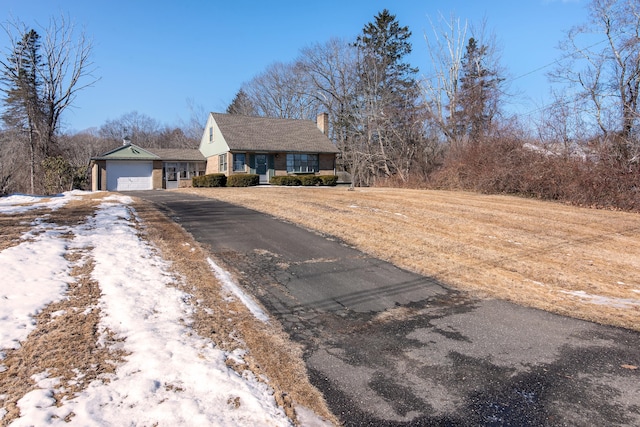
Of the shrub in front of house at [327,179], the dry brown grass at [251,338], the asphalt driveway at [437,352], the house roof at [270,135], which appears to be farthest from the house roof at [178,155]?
the asphalt driveway at [437,352]

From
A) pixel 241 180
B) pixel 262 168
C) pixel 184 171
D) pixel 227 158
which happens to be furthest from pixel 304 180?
pixel 184 171

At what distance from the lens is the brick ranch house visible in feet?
88.6

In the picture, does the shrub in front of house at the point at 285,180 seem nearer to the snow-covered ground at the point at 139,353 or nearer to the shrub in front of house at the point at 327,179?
the shrub in front of house at the point at 327,179

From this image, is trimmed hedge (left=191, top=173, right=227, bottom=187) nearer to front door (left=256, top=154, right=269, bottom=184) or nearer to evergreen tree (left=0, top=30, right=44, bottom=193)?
front door (left=256, top=154, right=269, bottom=184)

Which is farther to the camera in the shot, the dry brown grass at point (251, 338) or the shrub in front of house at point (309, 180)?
the shrub in front of house at point (309, 180)

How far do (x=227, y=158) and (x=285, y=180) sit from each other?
4490mm

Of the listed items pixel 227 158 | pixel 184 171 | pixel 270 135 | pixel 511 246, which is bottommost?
pixel 511 246

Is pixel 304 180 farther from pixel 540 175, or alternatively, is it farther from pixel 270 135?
pixel 540 175

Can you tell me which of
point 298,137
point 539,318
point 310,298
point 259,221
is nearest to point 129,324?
point 310,298

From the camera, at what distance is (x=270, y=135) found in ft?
96.3

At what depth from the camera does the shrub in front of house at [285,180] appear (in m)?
26.3

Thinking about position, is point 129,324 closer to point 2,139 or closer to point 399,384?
point 399,384

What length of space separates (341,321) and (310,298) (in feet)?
2.36

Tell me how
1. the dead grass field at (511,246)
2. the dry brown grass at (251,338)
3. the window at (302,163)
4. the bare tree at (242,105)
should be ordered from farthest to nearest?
the bare tree at (242,105)
the window at (302,163)
the dead grass field at (511,246)
the dry brown grass at (251,338)
